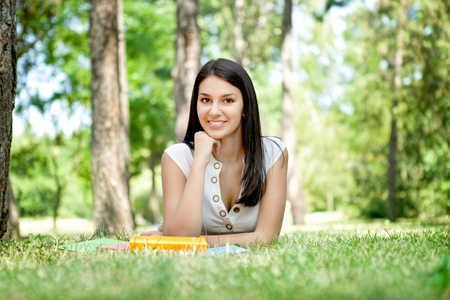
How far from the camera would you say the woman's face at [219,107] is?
3.41 meters

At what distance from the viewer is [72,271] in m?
2.11

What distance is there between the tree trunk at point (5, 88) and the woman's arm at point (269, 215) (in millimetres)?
1525

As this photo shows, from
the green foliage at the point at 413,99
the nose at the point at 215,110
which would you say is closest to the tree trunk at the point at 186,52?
the nose at the point at 215,110

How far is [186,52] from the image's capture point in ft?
31.6

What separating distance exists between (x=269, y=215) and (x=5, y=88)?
2.14 meters

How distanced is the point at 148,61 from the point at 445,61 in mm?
12769

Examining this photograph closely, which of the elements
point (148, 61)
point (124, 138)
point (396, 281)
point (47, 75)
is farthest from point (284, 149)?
point (148, 61)

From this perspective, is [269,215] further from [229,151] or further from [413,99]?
[413,99]

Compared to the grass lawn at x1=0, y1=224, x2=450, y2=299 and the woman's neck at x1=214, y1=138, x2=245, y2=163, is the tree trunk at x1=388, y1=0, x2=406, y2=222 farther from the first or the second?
the grass lawn at x1=0, y1=224, x2=450, y2=299

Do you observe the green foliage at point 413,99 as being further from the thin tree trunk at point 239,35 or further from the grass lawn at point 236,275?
the grass lawn at point 236,275

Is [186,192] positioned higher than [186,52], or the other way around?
[186,52]

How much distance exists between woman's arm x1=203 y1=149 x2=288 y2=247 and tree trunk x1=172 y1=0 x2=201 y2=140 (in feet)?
19.8

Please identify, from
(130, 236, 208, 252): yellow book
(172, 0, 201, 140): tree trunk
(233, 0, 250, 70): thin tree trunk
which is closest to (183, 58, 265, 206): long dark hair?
(130, 236, 208, 252): yellow book

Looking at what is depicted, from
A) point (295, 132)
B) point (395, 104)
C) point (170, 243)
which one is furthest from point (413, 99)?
point (170, 243)
